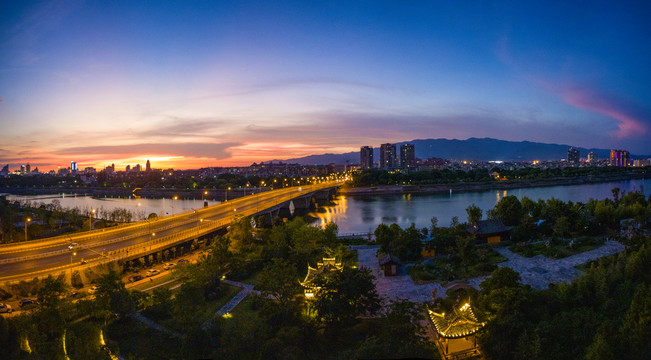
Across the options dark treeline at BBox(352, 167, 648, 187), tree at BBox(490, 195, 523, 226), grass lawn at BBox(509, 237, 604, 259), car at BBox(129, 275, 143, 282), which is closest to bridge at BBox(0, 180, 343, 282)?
car at BBox(129, 275, 143, 282)

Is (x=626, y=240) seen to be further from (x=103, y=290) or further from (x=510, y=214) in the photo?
(x=103, y=290)

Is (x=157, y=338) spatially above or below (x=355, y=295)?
below

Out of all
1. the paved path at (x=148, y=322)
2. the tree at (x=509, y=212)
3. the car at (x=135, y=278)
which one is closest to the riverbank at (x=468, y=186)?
the tree at (x=509, y=212)

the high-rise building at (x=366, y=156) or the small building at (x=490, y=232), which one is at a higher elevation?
Result: the high-rise building at (x=366, y=156)

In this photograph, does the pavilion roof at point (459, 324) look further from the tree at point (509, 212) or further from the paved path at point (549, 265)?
the tree at point (509, 212)

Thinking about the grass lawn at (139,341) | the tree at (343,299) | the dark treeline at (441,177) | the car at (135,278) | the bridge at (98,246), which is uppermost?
the dark treeline at (441,177)

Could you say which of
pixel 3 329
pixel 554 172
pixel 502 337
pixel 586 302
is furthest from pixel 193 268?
pixel 554 172

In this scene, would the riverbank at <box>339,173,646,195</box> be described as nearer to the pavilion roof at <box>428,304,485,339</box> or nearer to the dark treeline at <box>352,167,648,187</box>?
the dark treeline at <box>352,167,648,187</box>
